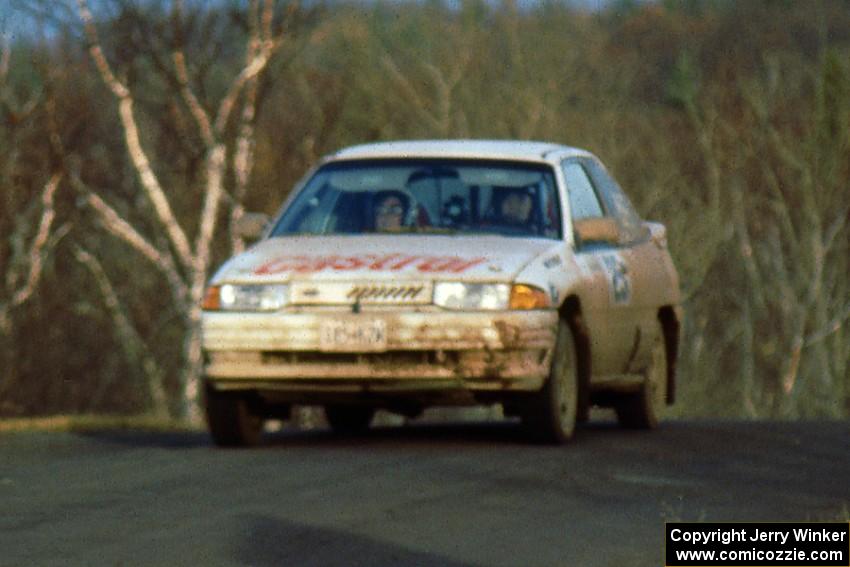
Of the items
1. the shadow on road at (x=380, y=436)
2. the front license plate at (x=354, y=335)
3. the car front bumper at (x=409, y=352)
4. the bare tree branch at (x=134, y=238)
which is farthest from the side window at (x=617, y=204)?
the bare tree branch at (x=134, y=238)

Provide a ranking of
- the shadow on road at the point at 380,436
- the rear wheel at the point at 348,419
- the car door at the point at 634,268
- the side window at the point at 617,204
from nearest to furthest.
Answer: the shadow on road at the point at 380,436
the car door at the point at 634,268
the rear wheel at the point at 348,419
the side window at the point at 617,204

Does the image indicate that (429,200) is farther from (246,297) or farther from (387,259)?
(246,297)

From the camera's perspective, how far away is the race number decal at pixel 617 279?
13477 millimetres

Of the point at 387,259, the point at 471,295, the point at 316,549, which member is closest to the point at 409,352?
the point at 471,295

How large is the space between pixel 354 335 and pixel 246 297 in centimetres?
65

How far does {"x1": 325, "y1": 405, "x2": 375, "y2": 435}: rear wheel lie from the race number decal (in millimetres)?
1690

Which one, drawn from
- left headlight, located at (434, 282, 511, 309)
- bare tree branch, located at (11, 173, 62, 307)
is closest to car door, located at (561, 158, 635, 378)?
left headlight, located at (434, 282, 511, 309)

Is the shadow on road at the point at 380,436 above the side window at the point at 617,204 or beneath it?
beneath

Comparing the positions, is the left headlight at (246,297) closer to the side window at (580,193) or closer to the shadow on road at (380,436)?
the shadow on road at (380,436)

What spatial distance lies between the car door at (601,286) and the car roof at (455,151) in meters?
0.21

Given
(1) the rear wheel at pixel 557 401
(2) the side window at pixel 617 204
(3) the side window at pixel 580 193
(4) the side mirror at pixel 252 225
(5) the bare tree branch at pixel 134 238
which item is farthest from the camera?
(5) the bare tree branch at pixel 134 238

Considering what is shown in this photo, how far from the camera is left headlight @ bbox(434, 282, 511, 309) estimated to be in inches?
464

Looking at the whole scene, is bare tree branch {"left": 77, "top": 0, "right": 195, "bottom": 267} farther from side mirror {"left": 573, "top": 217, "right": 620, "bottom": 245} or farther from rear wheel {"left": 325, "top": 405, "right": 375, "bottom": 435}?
side mirror {"left": 573, "top": 217, "right": 620, "bottom": 245}

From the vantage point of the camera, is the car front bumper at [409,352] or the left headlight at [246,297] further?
the left headlight at [246,297]
